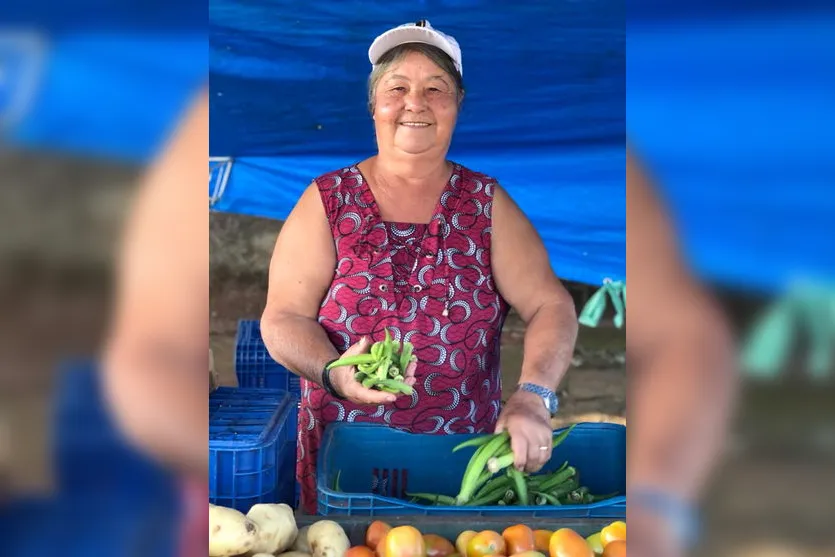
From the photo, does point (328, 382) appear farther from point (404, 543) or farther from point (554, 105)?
point (554, 105)

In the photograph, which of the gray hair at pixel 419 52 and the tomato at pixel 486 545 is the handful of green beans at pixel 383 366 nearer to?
the tomato at pixel 486 545

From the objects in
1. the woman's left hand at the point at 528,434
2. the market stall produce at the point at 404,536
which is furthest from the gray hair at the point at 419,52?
the market stall produce at the point at 404,536

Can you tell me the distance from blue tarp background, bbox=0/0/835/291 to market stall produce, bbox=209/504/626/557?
1046mm

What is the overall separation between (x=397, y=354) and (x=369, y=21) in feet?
4.60

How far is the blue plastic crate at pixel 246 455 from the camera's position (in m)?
2.28

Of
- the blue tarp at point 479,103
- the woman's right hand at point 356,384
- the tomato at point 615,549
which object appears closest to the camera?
the tomato at point 615,549

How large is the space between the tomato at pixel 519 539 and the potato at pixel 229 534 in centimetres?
66

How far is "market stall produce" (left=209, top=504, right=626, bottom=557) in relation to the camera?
6.56 feet

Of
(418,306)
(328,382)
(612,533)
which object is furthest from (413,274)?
(612,533)

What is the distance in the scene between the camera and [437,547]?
2.12 metres
